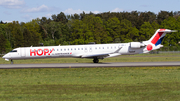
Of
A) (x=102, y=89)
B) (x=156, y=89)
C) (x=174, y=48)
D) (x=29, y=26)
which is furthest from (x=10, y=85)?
(x=29, y=26)

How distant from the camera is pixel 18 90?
13125 mm

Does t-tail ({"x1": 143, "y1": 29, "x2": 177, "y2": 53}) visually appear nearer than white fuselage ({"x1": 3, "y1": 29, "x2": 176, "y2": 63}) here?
No

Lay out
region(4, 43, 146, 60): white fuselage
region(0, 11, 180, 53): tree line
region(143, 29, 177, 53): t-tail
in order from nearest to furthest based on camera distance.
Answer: region(4, 43, 146, 60): white fuselage, region(143, 29, 177, 53): t-tail, region(0, 11, 180, 53): tree line

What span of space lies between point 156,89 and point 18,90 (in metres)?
7.80

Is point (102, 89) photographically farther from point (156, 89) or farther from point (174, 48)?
point (174, 48)

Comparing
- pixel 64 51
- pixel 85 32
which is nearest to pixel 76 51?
pixel 64 51

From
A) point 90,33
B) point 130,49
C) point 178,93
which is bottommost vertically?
point 178,93

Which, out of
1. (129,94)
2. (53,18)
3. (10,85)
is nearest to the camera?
(129,94)

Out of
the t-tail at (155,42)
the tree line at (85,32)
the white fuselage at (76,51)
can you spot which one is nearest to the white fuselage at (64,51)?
the white fuselage at (76,51)

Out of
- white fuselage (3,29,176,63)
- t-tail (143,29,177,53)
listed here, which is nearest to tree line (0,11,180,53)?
white fuselage (3,29,176,63)

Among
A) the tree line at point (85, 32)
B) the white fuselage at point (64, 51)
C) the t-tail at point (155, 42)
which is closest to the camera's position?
the white fuselage at point (64, 51)

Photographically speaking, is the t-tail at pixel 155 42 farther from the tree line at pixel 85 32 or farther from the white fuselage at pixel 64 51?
the tree line at pixel 85 32

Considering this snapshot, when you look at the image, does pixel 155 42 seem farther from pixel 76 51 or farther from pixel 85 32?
pixel 85 32

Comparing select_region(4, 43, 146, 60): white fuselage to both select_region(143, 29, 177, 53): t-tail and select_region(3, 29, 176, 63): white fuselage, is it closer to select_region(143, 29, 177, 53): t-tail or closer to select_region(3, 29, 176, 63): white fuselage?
select_region(3, 29, 176, 63): white fuselage
